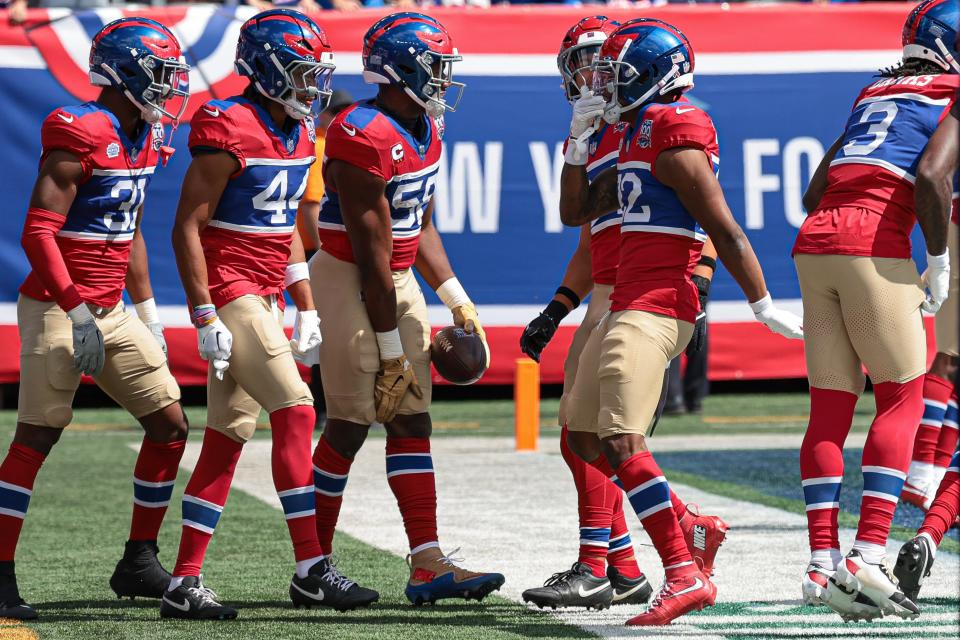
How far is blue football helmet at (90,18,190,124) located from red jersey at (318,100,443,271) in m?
0.60

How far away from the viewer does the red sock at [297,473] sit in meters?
5.08

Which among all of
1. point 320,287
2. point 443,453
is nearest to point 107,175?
point 320,287

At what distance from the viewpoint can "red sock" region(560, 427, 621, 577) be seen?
527 centimetres

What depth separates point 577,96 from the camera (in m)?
5.62

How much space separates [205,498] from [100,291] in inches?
31.0

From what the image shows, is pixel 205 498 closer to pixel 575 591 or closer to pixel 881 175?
pixel 575 591

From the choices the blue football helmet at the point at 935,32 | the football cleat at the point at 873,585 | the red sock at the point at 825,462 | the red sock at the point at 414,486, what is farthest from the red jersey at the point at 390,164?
the football cleat at the point at 873,585

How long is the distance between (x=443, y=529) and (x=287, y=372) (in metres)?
Answer: 1.91

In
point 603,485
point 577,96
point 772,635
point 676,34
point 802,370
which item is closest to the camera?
point 772,635

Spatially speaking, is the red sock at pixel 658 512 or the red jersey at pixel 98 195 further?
the red jersey at pixel 98 195

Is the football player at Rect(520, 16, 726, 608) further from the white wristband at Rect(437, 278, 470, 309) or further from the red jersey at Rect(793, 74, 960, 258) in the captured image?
the red jersey at Rect(793, 74, 960, 258)

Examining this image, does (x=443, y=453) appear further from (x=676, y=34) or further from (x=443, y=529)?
(x=676, y=34)

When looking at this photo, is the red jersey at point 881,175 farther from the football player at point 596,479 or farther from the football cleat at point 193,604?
the football cleat at point 193,604

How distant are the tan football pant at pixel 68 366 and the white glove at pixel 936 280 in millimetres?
2582
